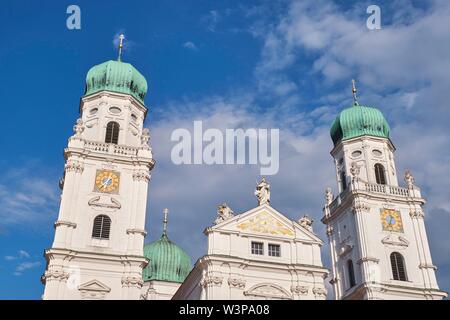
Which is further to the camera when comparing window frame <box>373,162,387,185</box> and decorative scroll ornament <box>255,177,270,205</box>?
window frame <box>373,162,387,185</box>

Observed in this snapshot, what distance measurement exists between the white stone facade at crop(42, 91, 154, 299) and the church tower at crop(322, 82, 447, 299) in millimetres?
15655

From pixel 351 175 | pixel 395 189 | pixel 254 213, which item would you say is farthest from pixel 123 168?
pixel 395 189

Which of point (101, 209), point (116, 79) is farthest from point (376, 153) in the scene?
point (101, 209)

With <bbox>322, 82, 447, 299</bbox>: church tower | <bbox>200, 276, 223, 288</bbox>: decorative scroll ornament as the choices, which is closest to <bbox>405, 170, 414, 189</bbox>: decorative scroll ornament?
<bbox>322, 82, 447, 299</bbox>: church tower

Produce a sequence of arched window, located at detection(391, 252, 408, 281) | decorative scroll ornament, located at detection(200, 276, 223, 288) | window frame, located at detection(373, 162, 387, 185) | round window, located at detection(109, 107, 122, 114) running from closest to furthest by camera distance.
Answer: decorative scroll ornament, located at detection(200, 276, 223, 288) → arched window, located at detection(391, 252, 408, 281) → round window, located at detection(109, 107, 122, 114) → window frame, located at detection(373, 162, 387, 185)

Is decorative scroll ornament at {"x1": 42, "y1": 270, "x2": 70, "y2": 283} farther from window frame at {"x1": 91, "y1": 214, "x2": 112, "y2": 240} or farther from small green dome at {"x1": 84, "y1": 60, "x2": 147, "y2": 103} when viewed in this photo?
small green dome at {"x1": 84, "y1": 60, "x2": 147, "y2": 103}

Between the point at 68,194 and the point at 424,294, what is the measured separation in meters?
24.9

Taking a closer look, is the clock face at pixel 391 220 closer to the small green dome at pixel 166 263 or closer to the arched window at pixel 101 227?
the small green dome at pixel 166 263

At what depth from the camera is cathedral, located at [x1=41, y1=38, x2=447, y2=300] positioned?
3578 centimetres

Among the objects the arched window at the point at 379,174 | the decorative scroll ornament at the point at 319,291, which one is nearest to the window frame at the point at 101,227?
the decorative scroll ornament at the point at 319,291

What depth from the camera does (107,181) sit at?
39.4 metres

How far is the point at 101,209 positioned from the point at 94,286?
5168mm

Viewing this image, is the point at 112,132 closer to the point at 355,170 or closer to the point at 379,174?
the point at 355,170
